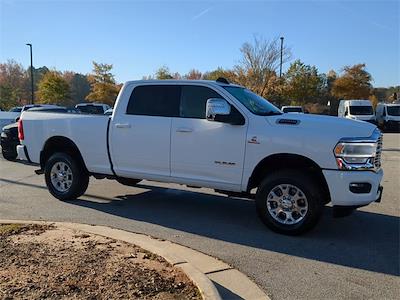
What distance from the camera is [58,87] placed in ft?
187

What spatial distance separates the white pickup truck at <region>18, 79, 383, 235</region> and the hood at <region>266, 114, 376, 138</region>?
13 mm

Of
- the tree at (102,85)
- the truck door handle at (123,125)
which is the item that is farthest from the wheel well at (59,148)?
the tree at (102,85)

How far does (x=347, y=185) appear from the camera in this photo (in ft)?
19.1

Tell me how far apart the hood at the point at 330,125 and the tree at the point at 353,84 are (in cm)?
6000

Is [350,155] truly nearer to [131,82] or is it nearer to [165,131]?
[165,131]

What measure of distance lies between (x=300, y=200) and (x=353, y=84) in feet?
200

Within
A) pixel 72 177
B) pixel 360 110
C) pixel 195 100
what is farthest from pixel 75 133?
pixel 360 110

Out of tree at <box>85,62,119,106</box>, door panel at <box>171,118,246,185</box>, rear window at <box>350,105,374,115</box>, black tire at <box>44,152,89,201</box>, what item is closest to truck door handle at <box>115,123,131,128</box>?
door panel at <box>171,118,246,185</box>

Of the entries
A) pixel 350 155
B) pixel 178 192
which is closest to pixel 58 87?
pixel 178 192

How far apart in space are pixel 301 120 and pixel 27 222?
3986 millimetres

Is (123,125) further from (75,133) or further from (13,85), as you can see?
(13,85)

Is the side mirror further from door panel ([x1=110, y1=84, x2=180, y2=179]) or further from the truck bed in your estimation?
the truck bed

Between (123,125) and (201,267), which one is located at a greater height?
(123,125)

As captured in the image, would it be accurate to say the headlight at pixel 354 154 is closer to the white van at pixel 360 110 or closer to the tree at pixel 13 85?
the white van at pixel 360 110
